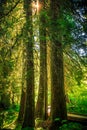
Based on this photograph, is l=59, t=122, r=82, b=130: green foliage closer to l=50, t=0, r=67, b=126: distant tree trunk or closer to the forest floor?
the forest floor

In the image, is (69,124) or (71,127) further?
(69,124)

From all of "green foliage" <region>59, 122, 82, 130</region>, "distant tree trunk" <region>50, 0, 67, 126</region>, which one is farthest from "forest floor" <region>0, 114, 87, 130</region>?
"distant tree trunk" <region>50, 0, 67, 126</region>

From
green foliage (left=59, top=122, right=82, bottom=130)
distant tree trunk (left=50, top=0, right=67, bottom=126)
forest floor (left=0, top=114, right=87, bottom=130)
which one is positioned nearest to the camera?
green foliage (left=59, top=122, right=82, bottom=130)

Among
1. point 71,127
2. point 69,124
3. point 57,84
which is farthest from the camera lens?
point 57,84

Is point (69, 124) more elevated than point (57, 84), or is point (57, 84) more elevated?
point (57, 84)

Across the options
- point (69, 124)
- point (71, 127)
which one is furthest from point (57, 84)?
point (71, 127)

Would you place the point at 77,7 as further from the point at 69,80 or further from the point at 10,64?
the point at 69,80

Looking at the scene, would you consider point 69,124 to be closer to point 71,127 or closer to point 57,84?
point 71,127

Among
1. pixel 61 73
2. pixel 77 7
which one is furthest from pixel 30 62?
pixel 77 7

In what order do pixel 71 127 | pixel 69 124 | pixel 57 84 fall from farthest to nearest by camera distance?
pixel 57 84
pixel 69 124
pixel 71 127

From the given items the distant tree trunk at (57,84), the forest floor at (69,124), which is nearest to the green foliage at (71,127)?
the forest floor at (69,124)

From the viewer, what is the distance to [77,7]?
7.52 metres

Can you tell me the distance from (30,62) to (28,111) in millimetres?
2341

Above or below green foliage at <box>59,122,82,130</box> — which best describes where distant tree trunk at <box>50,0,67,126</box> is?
above
